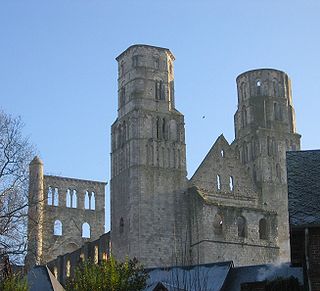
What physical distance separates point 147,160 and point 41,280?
2273 centimetres

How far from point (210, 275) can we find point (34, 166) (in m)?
45.1

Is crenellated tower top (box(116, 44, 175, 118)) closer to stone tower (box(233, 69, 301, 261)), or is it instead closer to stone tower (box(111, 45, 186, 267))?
stone tower (box(111, 45, 186, 267))

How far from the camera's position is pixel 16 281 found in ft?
82.3

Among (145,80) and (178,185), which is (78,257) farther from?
(145,80)

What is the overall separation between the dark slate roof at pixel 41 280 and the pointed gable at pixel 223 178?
2438cm

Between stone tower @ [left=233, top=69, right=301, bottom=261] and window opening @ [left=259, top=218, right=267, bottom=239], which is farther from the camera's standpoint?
stone tower @ [left=233, top=69, right=301, bottom=261]

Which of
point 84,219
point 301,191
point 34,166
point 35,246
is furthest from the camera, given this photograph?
point 84,219

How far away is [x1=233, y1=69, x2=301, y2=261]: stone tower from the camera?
207 feet

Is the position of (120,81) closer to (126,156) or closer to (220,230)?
(126,156)

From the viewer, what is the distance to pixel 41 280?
36.3m

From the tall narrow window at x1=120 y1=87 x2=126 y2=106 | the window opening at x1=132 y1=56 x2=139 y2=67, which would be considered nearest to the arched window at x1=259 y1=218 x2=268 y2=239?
the tall narrow window at x1=120 y1=87 x2=126 y2=106

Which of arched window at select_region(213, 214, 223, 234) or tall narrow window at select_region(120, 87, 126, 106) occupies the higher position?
tall narrow window at select_region(120, 87, 126, 106)

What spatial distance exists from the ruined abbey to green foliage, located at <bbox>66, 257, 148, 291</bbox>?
1114 inches

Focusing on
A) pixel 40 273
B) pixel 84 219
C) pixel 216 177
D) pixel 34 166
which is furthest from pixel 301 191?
pixel 84 219
